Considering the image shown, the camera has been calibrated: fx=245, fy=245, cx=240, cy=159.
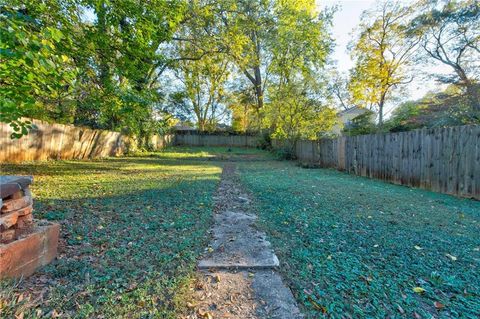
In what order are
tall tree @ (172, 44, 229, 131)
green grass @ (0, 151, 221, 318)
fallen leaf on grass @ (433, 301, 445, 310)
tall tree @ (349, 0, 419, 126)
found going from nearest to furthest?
1. green grass @ (0, 151, 221, 318)
2. fallen leaf on grass @ (433, 301, 445, 310)
3. tall tree @ (349, 0, 419, 126)
4. tall tree @ (172, 44, 229, 131)

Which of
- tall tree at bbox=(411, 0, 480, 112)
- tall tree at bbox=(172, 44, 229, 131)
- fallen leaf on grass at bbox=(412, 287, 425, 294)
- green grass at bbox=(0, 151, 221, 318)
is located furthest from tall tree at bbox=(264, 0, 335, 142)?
fallen leaf on grass at bbox=(412, 287, 425, 294)

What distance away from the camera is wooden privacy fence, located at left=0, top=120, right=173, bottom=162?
6.59 metres

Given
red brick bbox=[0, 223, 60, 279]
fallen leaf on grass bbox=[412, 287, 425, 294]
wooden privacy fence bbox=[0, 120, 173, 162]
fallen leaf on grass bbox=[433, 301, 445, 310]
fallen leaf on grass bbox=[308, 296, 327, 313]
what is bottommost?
fallen leaf on grass bbox=[433, 301, 445, 310]

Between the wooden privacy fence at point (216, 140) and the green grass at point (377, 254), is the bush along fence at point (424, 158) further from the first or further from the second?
the wooden privacy fence at point (216, 140)

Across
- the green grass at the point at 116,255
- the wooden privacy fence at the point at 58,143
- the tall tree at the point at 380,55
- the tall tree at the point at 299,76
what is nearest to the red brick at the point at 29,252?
the green grass at the point at 116,255

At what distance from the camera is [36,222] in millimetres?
1901

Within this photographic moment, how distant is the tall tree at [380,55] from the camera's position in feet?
46.9

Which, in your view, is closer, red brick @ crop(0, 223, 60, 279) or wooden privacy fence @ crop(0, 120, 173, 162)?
red brick @ crop(0, 223, 60, 279)

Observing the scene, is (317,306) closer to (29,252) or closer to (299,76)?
(29,252)

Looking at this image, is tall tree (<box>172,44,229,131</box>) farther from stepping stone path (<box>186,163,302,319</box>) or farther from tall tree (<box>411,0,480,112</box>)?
stepping stone path (<box>186,163,302,319</box>)

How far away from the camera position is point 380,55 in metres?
15.4

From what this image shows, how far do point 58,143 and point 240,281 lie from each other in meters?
9.15

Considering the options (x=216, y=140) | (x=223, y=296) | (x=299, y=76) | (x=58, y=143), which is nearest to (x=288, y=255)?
(x=223, y=296)

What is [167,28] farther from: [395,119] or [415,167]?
[395,119]
